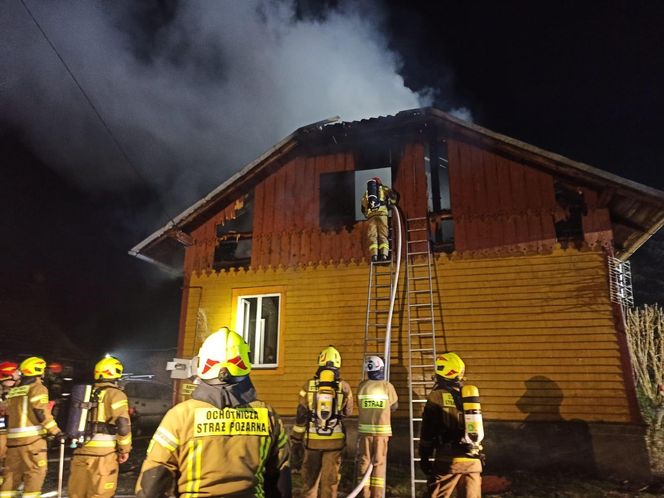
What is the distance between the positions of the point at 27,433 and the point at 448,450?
555 centimetres

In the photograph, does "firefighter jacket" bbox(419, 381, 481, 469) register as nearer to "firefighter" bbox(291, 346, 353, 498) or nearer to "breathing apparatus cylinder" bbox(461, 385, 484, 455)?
"breathing apparatus cylinder" bbox(461, 385, 484, 455)

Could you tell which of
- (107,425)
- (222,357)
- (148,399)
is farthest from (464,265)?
(148,399)

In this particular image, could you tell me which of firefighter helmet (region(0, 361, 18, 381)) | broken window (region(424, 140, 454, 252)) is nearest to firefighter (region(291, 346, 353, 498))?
broken window (region(424, 140, 454, 252))

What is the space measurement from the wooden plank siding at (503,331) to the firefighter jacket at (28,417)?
3.87 metres

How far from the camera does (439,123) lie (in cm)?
970

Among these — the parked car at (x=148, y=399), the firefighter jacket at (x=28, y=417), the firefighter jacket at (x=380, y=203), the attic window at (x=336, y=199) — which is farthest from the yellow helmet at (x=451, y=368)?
the parked car at (x=148, y=399)

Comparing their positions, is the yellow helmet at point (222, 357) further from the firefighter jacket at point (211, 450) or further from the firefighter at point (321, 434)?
the firefighter at point (321, 434)

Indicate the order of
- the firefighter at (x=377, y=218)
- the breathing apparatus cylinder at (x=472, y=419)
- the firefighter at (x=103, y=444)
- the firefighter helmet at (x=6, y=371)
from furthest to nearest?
the firefighter at (x=377, y=218)
the firefighter helmet at (x=6, y=371)
the firefighter at (x=103, y=444)
the breathing apparatus cylinder at (x=472, y=419)

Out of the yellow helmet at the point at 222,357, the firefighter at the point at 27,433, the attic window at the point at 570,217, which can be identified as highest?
the attic window at the point at 570,217

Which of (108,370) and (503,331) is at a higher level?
(503,331)

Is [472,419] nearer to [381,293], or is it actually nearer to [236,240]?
[381,293]

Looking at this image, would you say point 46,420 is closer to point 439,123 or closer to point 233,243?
point 233,243

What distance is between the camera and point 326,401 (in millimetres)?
6051

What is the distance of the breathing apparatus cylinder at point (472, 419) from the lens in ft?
14.9
